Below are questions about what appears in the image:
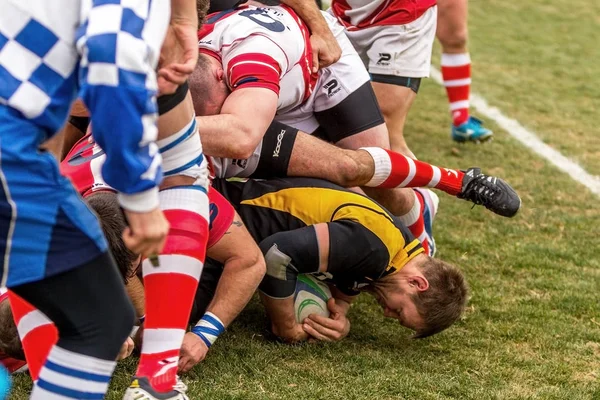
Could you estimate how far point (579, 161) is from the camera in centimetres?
584

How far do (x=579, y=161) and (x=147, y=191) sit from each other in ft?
14.3

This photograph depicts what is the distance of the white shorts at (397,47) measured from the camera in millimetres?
4762

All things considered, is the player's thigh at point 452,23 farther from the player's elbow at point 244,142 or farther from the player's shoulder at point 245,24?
the player's elbow at point 244,142

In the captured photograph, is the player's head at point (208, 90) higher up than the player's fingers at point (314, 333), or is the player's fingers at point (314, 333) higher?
the player's head at point (208, 90)

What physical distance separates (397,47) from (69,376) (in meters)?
3.07

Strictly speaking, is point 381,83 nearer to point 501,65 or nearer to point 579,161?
point 579,161

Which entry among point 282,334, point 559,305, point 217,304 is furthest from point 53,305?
point 559,305

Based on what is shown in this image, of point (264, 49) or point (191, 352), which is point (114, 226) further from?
point (264, 49)

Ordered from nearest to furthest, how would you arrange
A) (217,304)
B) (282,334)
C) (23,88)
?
(23,88) → (217,304) → (282,334)

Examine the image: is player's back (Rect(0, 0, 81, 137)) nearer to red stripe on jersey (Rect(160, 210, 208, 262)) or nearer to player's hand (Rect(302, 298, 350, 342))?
red stripe on jersey (Rect(160, 210, 208, 262))

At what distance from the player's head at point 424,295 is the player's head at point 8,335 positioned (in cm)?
122

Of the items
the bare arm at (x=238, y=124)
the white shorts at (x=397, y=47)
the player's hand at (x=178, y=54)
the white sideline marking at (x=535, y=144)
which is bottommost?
the white sideline marking at (x=535, y=144)

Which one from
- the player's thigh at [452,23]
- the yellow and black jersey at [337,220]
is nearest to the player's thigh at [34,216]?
the yellow and black jersey at [337,220]

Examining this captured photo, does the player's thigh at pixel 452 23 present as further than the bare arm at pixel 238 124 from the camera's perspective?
Yes
